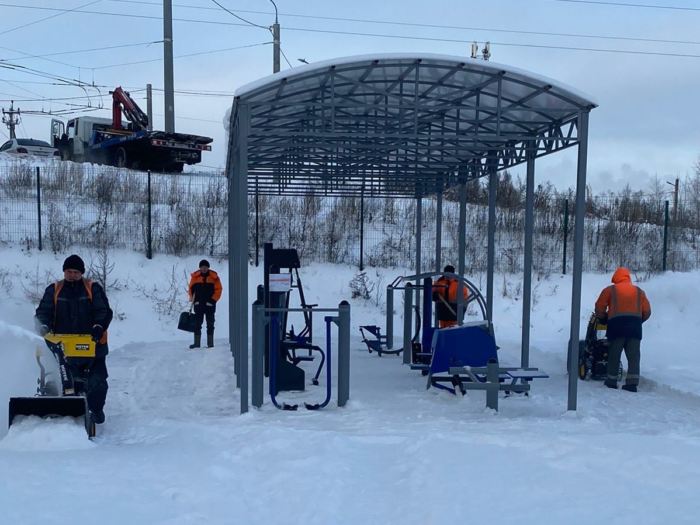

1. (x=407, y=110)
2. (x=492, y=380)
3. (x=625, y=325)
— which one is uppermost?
(x=407, y=110)

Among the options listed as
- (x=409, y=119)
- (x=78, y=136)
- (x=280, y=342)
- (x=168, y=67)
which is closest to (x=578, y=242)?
(x=409, y=119)

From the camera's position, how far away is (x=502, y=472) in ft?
16.4

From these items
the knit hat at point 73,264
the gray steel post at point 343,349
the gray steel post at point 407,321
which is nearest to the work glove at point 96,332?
the knit hat at point 73,264

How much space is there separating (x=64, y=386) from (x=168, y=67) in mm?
22039

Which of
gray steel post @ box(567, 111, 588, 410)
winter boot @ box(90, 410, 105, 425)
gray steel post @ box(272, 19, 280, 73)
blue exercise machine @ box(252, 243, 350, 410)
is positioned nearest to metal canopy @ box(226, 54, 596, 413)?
gray steel post @ box(567, 111, 588, 410)

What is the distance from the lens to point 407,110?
8.91 metres

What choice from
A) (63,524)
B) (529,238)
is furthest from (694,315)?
(63,524)

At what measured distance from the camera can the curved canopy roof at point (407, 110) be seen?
7.29 m

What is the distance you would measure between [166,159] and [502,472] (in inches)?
853

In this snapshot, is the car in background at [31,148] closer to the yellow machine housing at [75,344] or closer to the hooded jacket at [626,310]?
the yellow machine housing at [75,344]

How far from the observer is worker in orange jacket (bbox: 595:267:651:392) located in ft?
30.7

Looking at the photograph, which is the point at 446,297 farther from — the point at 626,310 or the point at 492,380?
the point at 492,380

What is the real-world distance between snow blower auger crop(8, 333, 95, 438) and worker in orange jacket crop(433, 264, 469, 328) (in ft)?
19.2

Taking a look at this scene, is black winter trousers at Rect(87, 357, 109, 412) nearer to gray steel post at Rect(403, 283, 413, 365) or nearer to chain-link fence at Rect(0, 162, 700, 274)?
gray steel post at Rect(403, 283, 413, 365)
